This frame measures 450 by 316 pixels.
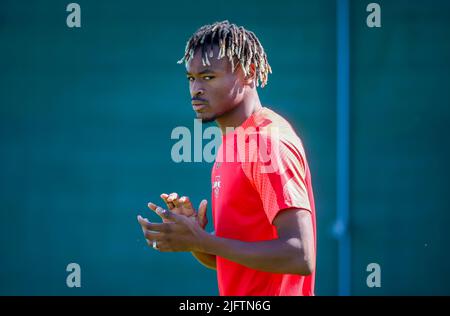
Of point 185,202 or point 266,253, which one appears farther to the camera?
point 185,202

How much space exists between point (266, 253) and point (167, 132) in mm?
2273

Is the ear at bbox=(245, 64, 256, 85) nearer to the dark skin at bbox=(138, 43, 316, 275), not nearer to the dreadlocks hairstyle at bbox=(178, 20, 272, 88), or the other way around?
the dreadlocks hairstyle at bbox=(178, 20, 272, 88)

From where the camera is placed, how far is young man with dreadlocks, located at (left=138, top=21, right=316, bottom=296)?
6.70ft

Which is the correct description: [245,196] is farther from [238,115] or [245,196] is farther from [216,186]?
[238,115]

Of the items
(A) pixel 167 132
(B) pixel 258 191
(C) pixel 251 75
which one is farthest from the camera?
(A) pixel 167 132

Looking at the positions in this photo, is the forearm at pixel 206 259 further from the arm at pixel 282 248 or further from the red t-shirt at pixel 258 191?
the arm at pixel 282 248

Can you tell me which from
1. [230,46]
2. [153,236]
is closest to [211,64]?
[230,46]

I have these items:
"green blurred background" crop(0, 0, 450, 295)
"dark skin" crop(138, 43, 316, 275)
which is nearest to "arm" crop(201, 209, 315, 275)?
"dark skin" crop(138, 43, 316, 275)

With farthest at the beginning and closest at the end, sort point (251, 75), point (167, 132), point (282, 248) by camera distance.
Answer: point (167, 132), point (251, 75), point (282, 248)

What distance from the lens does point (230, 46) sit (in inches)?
96.0

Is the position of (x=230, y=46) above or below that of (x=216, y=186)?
above

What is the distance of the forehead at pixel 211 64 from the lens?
239 centimetres

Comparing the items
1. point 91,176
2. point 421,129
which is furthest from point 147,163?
point 421,129

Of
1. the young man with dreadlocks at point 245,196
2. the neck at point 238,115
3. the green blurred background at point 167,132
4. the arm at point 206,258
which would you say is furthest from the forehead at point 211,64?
the green blurred background at point 167,132
